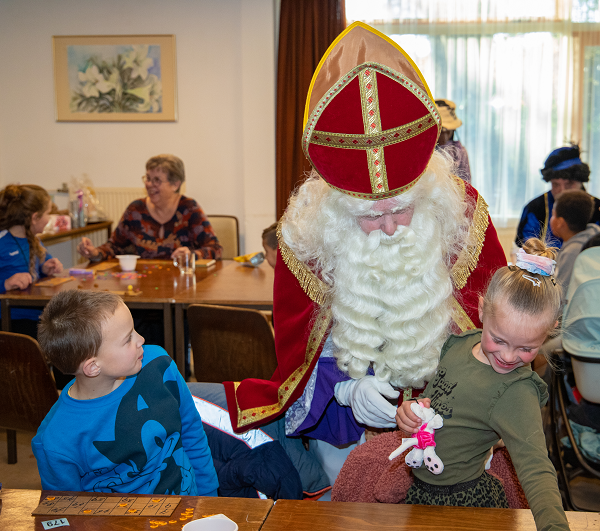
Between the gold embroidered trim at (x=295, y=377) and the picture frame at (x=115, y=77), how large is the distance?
4515 mm

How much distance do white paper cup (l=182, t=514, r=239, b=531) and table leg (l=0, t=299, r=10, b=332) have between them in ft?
7.32

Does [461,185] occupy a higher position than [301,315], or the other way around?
[461,185]

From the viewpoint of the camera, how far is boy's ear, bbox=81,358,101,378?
1.31 metres

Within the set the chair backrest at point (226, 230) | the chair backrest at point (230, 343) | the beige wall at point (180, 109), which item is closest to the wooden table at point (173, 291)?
the chair backrest at point (230, 343)

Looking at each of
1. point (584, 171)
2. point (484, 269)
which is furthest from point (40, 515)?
point (584, 171)

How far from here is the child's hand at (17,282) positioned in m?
2.94

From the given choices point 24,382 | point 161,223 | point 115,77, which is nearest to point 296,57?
point 115,77

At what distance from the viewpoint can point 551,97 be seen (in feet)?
17.6

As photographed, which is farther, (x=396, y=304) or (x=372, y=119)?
(x=396, y=304)

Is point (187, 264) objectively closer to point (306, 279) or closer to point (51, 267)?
point (51, 267)

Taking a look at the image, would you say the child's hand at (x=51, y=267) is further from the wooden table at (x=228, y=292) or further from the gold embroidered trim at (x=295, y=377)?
the gold embroidered trim at (x=295, y=377)

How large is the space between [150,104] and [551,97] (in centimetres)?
388

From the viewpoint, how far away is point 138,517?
42.3 inches

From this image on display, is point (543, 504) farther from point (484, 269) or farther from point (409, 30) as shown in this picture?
point (409, 30)
